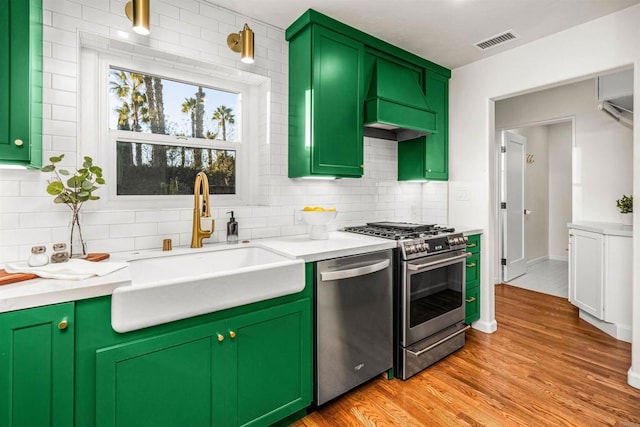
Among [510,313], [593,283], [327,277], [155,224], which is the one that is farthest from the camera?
[510,313]

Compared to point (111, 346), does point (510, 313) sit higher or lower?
lower

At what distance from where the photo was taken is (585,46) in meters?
2.43

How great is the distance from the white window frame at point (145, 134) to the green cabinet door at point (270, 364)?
1.11 m

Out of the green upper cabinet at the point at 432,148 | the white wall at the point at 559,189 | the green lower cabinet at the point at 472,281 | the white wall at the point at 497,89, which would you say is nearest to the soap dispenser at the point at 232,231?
the green upper cabinet at the point at 432,148

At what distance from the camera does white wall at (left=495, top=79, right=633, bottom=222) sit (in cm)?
345

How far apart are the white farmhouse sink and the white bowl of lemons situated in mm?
439

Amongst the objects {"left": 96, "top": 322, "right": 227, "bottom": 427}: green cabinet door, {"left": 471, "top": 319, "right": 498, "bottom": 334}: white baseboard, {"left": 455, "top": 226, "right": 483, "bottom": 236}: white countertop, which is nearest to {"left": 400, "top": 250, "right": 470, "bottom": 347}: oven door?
{"left": 455, "top": 226, "right": 483, "bottom": 236}: white countertop

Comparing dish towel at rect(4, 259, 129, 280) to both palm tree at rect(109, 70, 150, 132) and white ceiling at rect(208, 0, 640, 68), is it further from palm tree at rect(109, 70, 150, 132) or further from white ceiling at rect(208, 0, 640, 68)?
white ceiling at rect(208, 0, 640, 68)

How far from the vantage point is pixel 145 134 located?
2.10m

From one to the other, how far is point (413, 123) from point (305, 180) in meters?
1.07

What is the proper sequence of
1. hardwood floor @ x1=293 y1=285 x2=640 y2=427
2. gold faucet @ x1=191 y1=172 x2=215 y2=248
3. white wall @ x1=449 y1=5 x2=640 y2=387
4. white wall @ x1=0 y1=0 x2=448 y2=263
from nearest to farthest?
white wall @ x1=0 y1=0 x2=448 y2=263, hardwood floor @ x1=293 y1=285 x2=640 y2=427, gold faucet @ x1=191 y1=172 x2=215 y2=248, white wall @ x1=449 y1=5 x2=640 y2=387

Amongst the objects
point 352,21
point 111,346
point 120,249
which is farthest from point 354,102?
point 111,346

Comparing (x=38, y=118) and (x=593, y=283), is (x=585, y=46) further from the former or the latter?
(x=38, y=118)

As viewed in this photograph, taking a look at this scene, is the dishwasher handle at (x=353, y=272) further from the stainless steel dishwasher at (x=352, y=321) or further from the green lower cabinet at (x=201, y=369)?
the green lower cabinet at (x=201, y=369)
